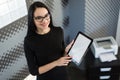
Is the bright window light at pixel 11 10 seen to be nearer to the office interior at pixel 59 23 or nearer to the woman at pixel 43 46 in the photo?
the office interior at pixel 59 23

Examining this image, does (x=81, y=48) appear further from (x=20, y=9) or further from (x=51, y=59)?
(x=20, y=9)

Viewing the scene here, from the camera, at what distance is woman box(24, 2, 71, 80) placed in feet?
4.20

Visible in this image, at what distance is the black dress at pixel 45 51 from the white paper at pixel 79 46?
0.11 meters

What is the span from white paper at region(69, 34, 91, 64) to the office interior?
64 cm

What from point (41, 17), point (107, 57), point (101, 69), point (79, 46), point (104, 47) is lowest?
point (101, 69)

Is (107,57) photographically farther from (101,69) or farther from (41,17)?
(41,17)

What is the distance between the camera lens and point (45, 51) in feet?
4.52

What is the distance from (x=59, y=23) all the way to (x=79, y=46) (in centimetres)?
95

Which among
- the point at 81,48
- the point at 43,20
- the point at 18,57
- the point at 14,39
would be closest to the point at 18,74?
the point at 18,57

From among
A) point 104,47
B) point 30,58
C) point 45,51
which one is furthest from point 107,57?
point 30,58

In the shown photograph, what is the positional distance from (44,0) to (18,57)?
69cm

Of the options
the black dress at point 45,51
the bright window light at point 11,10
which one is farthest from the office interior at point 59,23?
the black dress at point 45,51

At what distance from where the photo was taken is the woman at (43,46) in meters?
1.28

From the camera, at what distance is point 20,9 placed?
1.79 metres
